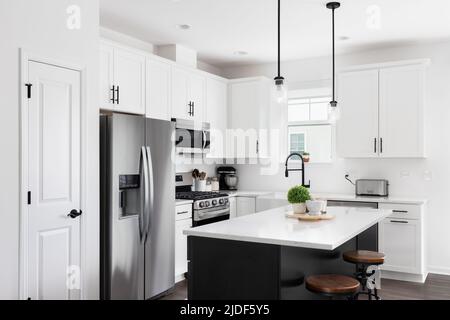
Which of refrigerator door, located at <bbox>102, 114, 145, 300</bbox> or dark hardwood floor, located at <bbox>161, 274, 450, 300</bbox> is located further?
dark hardwood floor, located at <bbox>161, 274, 450, 300</bbox>

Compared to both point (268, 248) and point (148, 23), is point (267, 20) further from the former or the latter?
point (268, 248)

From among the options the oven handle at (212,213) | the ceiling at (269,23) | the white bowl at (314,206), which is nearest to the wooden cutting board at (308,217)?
the white bowl at (314,206)

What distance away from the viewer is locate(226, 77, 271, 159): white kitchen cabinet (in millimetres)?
5805

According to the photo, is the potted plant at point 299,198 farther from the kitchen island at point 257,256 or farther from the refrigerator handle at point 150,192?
the refrigerator handle at point 150,192

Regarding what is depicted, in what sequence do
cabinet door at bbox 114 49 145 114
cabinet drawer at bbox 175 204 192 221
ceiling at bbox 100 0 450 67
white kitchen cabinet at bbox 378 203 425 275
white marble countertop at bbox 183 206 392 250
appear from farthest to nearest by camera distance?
white kitchen cabinet at bbox 378 203 425 275 < cabinet drawer at bbox 175 204 192 221 < cabinet door at bbox 114 49 145 114 < ceiling at bbox 100 0 450 67 < white marble countertop at bbox 183 206 392 250

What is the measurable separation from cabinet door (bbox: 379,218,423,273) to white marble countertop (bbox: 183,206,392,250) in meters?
1.41

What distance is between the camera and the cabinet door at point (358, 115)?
5.12 m

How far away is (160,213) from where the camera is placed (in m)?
4.10

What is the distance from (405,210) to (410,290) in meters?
0.86

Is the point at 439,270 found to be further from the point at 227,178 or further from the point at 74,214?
the point at 74,214

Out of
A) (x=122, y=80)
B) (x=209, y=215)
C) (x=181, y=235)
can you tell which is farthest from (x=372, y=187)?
(x=122, y=80)

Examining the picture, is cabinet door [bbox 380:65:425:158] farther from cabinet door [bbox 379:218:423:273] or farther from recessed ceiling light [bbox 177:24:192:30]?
recessed ceiling light [bbox 177:24:192:30]

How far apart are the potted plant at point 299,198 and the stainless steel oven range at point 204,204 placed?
1.54 m

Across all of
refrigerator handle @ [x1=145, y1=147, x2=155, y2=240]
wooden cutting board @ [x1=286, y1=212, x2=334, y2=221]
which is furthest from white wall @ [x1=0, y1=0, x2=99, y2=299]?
wooden cutting board @ [x1=286, y1=212, x2=334, y2=221]
